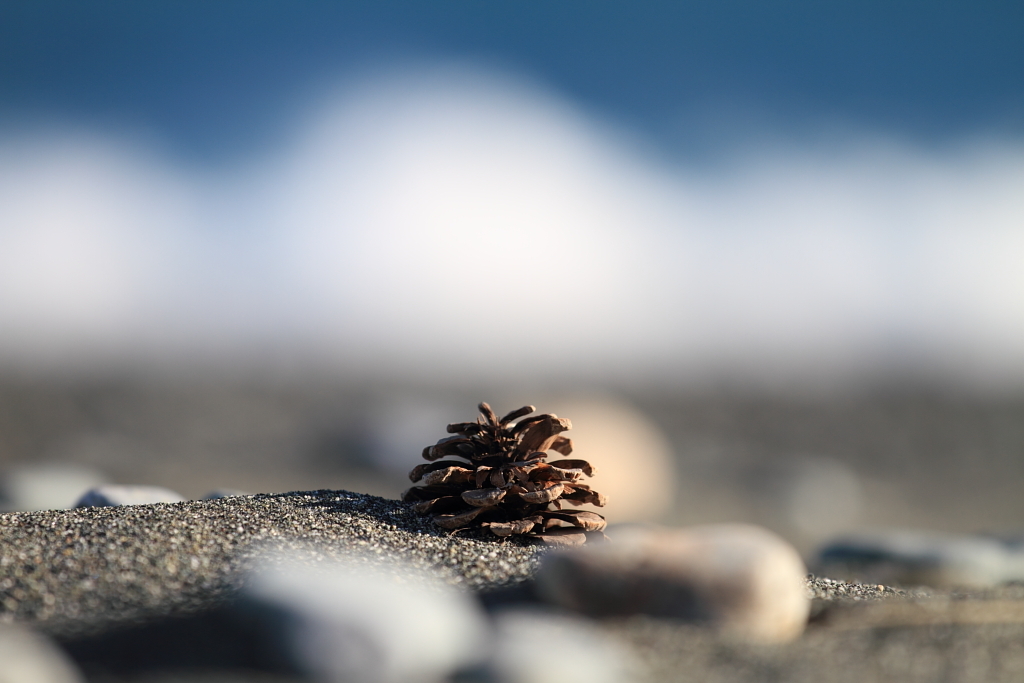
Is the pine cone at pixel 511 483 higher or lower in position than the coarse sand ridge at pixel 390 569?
higher

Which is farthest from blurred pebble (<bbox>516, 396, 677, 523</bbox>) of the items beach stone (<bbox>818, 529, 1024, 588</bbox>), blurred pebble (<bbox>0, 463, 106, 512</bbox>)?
blurred pebble (<bbox>0, 463, 106, 512</bbox>)

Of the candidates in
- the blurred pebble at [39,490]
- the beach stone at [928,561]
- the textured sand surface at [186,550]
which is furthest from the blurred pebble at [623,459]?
the textured sand surface at [186,550]

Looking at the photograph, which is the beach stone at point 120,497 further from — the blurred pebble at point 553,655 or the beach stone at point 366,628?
the blurred pebble at point 553,655

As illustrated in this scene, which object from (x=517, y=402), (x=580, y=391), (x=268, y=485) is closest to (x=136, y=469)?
(x=268, y=485)

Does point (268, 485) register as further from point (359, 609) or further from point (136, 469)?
point (359, 609)

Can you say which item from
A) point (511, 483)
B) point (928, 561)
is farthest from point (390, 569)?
point (928, 561)

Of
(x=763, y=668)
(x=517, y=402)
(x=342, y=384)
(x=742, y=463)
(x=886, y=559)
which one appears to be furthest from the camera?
(x=342, y=384)
